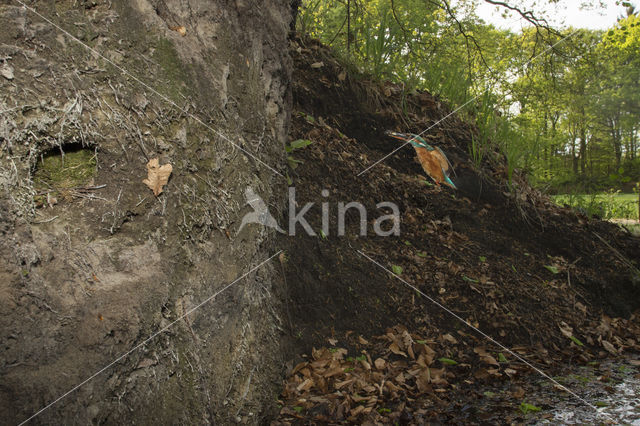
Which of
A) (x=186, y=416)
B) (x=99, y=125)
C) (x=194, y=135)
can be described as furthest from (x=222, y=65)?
(x=186, y=416)

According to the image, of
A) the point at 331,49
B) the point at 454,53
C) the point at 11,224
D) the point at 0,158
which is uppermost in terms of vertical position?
the point at 454,53

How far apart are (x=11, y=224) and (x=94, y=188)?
283 millimetres

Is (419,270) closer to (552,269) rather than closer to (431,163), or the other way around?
(552,269)

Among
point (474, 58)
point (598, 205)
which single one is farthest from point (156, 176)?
point (598, 205)

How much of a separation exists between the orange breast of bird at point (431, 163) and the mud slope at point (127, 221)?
2.57m

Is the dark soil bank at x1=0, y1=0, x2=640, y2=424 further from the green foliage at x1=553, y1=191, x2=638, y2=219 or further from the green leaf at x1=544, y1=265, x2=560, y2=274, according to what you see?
the green foliage at x1=553, y1=191, x2=638, y2=219

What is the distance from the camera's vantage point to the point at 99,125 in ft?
5.00

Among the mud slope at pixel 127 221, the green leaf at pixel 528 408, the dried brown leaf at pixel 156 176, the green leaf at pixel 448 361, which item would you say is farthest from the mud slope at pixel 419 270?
the dried brown leaf at pixel 156 176

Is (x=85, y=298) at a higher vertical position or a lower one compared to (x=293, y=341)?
higher

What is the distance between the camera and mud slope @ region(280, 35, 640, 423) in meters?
2.39

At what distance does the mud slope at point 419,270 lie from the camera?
2.39 meters

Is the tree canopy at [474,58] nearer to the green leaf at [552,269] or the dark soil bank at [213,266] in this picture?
the green leaf at [552,269]

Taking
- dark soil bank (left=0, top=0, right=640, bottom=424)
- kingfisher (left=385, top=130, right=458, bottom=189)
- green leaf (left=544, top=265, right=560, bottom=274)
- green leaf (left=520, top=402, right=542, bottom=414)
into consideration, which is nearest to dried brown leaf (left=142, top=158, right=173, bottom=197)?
dark soil bank (left=0, top=0, right=640, bottom=424)

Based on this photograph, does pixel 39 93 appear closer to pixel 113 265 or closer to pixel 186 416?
pixel 113 265
